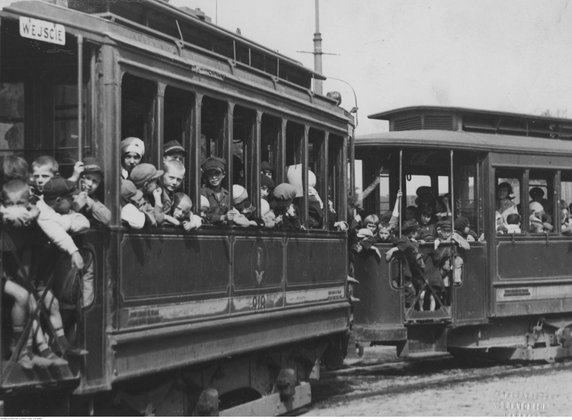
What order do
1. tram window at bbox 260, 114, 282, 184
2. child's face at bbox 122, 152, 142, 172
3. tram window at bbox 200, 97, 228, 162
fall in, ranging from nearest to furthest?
child's face at bbox 122, 152, 142, 172
tram window at bbox 200, 97, 228, 162
tram window at bbox 260, 114, 282, 184

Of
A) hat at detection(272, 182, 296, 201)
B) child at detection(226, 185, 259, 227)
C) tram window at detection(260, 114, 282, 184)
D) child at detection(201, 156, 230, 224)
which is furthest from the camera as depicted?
tram window at detection(260, 114, 282, 184)

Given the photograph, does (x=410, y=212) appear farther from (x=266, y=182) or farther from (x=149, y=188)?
(x=149, y=188)

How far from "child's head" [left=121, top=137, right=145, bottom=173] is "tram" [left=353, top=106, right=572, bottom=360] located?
5.02 meters

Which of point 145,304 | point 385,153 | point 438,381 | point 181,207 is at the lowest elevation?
point 438,381

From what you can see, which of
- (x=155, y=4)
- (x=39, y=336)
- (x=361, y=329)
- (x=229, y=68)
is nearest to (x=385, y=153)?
(x=361, y=329)

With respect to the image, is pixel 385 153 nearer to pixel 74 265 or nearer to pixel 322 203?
pixel 322 203

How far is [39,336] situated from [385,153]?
22.1 ft

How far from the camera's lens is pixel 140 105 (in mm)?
6664

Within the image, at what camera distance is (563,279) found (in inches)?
501

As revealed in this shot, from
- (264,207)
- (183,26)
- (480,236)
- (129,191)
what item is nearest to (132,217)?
(129,191)

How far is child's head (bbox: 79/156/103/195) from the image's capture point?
577 centimetres

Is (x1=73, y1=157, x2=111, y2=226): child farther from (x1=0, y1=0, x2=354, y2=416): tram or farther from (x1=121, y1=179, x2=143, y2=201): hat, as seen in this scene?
(x1=121, y1=179, x2=143, y2=201): hat

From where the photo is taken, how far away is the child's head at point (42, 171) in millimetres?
5516

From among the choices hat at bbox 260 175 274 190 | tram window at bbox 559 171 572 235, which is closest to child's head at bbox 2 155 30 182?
hat at bbox 260 175 274 190
